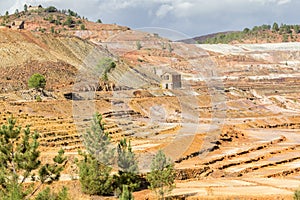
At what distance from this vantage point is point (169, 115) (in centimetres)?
5912

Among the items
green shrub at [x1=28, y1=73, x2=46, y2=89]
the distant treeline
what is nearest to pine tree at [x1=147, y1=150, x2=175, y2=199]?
green shrub at [x1=28, y1=73, x2=46, y2=89]

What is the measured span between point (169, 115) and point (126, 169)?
113 ft

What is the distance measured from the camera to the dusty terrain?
30.2 m

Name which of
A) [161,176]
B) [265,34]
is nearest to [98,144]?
[161,176]

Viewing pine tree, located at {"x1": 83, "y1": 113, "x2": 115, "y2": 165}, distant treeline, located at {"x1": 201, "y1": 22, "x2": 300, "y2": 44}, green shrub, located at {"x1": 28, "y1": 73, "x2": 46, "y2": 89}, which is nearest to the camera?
pine tree, located at {"x1": 83, "y1": 113, "x2": 115, "y2": 165}

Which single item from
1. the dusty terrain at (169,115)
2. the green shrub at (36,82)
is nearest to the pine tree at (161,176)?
the dusty terrain at (169,115)

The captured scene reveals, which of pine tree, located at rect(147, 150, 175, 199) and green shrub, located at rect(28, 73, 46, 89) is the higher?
green shrub, located at rect(28, 73, 46, 89)

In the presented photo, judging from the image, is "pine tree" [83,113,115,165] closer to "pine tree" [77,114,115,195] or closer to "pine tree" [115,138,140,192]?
"pine tree" [77,114,115,195]

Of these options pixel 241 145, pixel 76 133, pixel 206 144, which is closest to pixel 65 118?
pixel 76 133

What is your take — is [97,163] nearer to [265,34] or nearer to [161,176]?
[161,176]

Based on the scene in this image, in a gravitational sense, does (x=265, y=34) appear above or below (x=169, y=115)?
above

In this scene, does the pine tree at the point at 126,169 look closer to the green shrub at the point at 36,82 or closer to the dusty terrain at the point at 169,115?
the dusty terrain at the point at 169,115

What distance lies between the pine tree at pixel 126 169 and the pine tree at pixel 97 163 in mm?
418

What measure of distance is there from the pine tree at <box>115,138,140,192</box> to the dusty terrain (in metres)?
1.07
